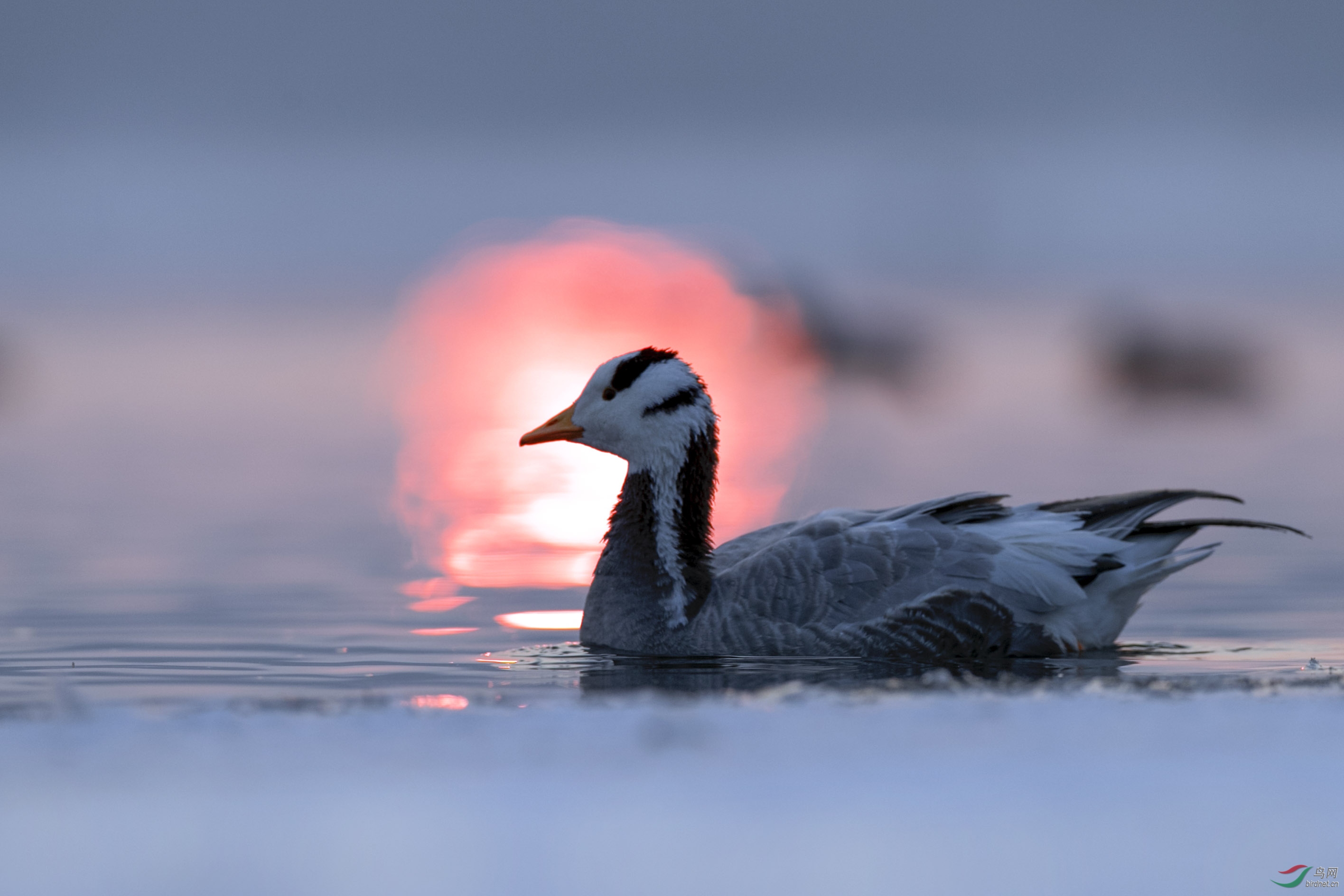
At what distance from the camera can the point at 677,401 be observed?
8148mm

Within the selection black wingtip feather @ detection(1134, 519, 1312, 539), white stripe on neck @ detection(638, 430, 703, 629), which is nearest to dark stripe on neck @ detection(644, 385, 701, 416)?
white stripe on neck @ detection(638, 430, 703, 629)

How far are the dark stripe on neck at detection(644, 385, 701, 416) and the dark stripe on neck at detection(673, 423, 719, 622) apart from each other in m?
0.16

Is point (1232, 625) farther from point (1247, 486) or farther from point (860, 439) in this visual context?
point (860, 439)

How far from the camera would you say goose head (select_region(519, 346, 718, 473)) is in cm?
814

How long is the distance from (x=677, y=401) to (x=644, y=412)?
18 centimetres

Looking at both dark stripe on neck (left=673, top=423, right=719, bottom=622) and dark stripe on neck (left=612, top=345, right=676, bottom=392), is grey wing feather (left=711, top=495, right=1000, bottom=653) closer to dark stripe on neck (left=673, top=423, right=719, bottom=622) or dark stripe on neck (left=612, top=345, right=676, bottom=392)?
dark stripe on neck (left=673, top=423, right=719, bottom=622)

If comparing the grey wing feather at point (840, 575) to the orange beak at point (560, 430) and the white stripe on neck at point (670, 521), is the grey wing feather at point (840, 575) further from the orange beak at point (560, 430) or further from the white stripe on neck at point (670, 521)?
the orange beak at point (560, 430)

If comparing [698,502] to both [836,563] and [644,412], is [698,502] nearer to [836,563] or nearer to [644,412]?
[644,412]

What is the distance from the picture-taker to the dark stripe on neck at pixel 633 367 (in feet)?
26.9

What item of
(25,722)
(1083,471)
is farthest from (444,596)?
(1083,471)

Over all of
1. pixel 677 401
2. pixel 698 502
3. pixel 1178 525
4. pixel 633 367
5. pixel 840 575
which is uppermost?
pixel 633 367

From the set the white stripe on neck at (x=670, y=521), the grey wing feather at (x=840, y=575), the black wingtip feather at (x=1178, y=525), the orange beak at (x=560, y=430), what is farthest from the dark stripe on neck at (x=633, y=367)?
the black wingtip feather at (x=1178, y=525)

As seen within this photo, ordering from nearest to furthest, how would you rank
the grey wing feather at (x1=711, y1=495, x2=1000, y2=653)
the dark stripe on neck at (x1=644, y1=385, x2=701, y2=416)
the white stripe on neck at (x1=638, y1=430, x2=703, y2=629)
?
1. the grey wing feather at (x1=711, y1=495, x2=1000, y2=653)
2. the white stripe on neck at (x1=638, y1=430, x2=703, y2=629)
3. the dark stripe on neck at (x1=644, y1=385, x2=701, y2=416)

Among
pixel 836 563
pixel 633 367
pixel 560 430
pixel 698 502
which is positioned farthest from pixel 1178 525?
pixel 560 430
